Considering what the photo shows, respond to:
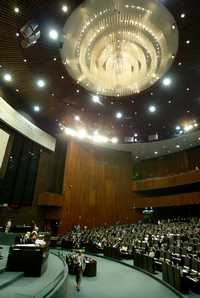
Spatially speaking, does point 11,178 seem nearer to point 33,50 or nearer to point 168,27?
point 33,50

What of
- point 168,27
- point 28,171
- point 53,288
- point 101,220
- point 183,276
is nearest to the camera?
point 53,288

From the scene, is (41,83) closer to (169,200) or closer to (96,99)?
(96,99)

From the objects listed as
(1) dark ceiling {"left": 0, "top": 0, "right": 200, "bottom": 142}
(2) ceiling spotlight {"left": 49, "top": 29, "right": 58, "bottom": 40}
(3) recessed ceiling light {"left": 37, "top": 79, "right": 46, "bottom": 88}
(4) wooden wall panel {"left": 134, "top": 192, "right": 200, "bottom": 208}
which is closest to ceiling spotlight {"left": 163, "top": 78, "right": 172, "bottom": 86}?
(1) dark ceiling {"left": 0, "top": 0, "right": 200, "bottom": 142}

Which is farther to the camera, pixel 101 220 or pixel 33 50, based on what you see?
pixel 101 220

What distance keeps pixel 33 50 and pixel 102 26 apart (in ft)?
11.0

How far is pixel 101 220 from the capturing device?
762 inches

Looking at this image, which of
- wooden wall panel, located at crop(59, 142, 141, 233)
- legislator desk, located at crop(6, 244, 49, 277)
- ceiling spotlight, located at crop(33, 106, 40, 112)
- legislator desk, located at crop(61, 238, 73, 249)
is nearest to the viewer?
legislator desk, located at crop(6, 244, 49, 277)

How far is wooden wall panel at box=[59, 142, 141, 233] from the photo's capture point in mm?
18250

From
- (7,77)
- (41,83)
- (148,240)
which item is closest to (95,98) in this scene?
(41,83)

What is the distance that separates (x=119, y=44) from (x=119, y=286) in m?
7.14

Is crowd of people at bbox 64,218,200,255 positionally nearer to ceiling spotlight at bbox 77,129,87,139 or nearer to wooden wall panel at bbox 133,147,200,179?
ceiling spotlight at bbox 77,129,87,139

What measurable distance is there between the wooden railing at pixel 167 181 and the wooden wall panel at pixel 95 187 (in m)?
1.04

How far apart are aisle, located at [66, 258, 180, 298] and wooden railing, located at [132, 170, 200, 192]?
13.7 metres

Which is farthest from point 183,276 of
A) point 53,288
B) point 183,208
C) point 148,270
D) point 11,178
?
point 183,208
